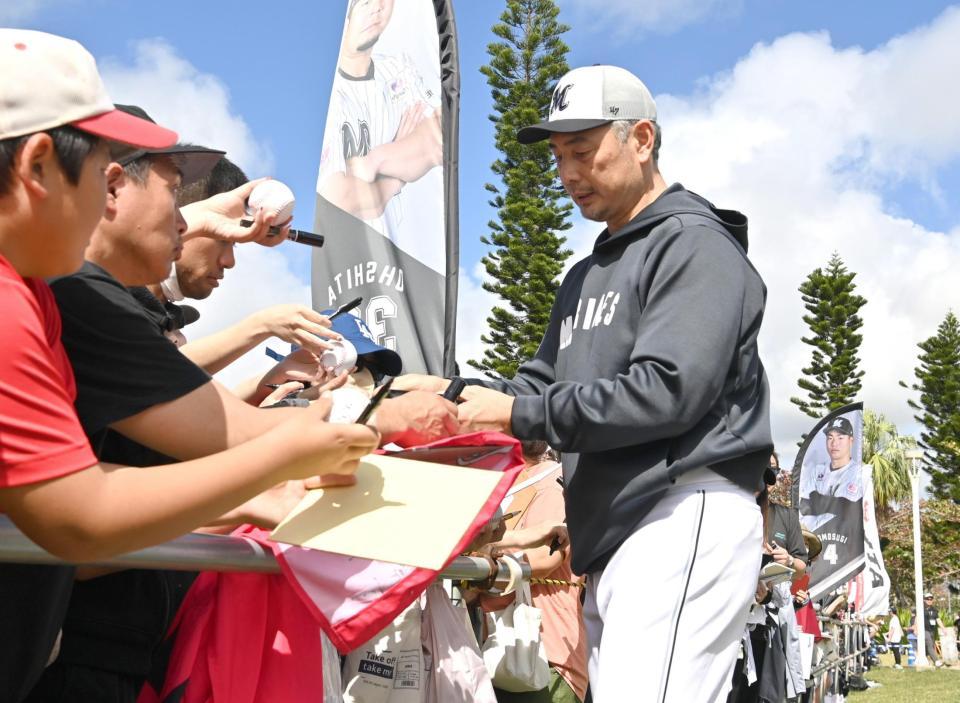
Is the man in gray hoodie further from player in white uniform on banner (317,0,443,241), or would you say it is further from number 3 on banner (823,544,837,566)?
number 3 on banner (823,544,837,566)

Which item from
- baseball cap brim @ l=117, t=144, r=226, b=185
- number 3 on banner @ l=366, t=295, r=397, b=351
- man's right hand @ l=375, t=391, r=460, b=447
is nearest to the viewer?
baseball cap brim @ l=117, t=144, r=226, b=185

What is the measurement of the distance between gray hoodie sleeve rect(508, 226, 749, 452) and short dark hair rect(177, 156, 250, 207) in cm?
120

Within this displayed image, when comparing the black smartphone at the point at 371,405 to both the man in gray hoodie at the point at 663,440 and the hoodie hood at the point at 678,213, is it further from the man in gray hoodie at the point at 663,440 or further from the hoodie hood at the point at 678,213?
the hoodie hood at the point at 678,213

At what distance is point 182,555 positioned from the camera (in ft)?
6.43

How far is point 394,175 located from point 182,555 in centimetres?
497

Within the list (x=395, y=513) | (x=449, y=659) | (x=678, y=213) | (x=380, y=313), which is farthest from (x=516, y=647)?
(x=380, y=313)

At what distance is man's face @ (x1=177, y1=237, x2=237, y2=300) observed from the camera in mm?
3164

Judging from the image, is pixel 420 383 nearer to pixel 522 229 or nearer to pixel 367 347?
pixel 367 347

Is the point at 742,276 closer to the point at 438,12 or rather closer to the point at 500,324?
the point at 438,12

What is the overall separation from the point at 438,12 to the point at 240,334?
452 cm

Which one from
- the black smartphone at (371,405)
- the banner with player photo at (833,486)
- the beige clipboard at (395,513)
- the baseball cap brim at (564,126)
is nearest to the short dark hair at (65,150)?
the black smartphone at (371,405)

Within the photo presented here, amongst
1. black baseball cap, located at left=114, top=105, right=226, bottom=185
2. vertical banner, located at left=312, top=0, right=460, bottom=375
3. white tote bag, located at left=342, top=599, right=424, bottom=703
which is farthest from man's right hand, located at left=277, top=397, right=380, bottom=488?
vertical banner, located at left=312, top=0, right=460, bottom=375

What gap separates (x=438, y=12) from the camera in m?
7.00

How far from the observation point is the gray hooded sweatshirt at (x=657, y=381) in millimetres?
2799
